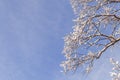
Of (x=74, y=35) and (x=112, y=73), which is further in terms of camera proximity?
(x=112, y=73)

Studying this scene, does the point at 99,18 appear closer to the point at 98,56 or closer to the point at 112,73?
the point at 98,56

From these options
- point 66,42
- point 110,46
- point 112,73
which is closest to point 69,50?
point 66,42

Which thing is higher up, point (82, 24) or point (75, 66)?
point (82, 24)

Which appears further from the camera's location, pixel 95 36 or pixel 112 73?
pixel 112 73

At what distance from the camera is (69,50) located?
24156 millimetres

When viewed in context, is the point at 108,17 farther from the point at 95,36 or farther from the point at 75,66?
the point at 75,66

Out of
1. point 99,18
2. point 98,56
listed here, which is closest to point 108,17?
point 99,18

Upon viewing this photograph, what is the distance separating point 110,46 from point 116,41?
40 centimetres

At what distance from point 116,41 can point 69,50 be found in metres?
2.22

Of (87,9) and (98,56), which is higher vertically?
(87,9)

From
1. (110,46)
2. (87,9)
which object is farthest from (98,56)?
(87,9)

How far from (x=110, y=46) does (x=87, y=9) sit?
A: 2.13m

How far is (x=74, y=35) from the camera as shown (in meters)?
24.2

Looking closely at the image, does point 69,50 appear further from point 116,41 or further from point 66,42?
point 116,41
